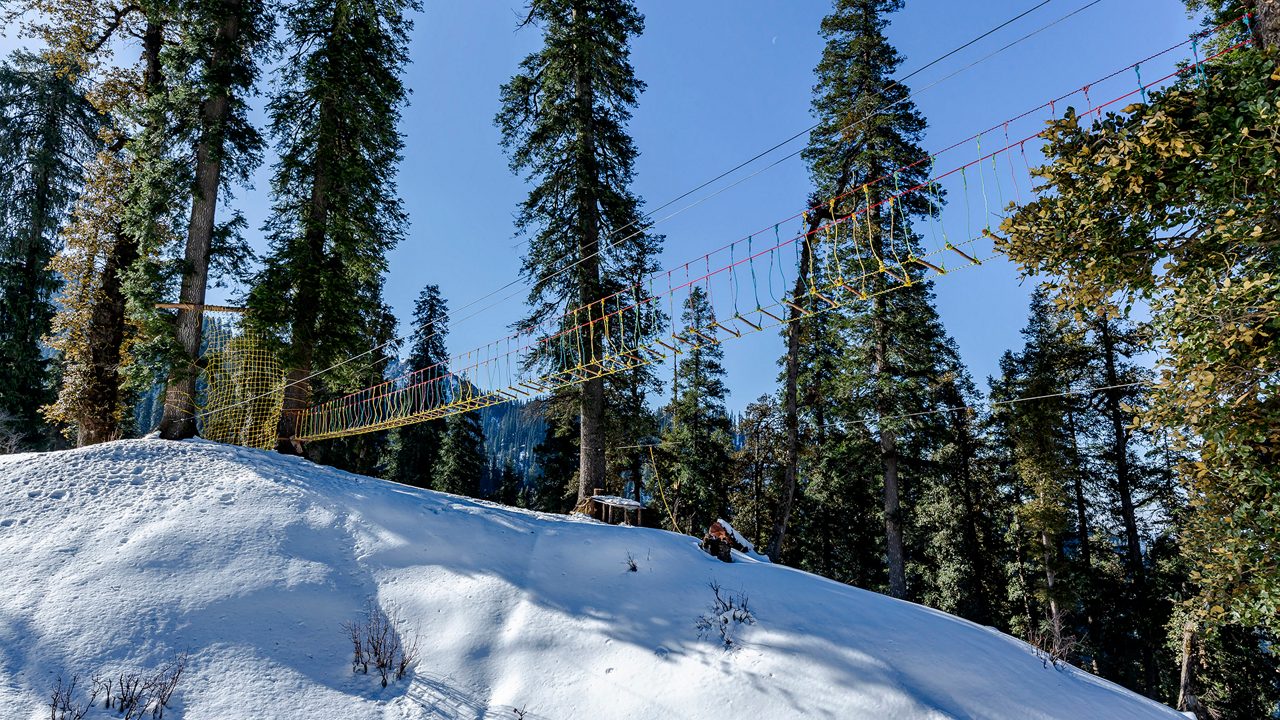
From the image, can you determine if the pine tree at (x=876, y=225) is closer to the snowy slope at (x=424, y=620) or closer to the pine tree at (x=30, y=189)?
the snowy slope at (x=424, y=620)

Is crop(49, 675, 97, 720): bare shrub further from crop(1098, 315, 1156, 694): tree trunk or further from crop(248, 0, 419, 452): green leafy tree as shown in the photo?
crop(1098, 315, 1156, 694): tree trunk

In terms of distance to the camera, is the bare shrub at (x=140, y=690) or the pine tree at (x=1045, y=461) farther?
the pine tree at (x=1045, y=461)

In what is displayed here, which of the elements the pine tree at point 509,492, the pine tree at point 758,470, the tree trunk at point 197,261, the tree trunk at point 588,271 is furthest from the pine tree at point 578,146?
the pine tree at point 509,492

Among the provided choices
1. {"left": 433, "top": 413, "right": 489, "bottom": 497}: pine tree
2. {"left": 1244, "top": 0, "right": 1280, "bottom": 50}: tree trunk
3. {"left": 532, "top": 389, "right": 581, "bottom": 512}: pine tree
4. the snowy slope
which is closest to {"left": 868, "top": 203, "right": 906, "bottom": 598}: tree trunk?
the snowy slope

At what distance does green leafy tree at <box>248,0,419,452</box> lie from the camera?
14.2 meters

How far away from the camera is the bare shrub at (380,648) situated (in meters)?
6.23

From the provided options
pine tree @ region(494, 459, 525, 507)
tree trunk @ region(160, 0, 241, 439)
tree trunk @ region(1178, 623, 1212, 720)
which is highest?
tree trunk @ region(160, 0, 241, 439)

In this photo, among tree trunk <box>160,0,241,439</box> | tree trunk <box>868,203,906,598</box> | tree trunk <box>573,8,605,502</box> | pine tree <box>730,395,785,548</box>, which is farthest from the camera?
pine tree <box>730,395,785,548</box>

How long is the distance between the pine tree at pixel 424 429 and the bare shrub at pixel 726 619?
2669 cm

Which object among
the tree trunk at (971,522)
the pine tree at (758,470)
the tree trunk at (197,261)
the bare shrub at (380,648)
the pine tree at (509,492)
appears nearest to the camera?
the bare shrub at (380,648)

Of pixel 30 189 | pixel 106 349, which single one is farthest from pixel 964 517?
pixel 30 189

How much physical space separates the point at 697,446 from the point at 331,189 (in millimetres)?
16823

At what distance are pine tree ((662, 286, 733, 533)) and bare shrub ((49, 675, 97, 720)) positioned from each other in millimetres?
19956

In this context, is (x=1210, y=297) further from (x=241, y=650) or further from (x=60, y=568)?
(x=60, y=568)
